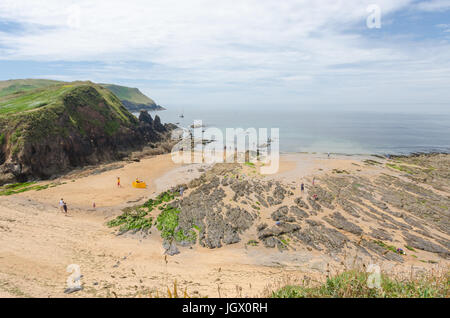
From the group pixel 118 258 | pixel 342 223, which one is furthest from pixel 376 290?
pixel 342 223

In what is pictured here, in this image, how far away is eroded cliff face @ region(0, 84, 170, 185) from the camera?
32688 millimetres

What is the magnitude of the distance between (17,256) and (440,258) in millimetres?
30147

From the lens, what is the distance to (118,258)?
1539 cm

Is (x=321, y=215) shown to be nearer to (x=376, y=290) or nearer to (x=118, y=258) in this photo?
(x=376, y=290)

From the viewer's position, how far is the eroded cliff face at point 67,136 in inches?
1287

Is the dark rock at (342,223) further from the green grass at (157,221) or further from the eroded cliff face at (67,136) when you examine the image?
the eroded cliff face at (67,136)

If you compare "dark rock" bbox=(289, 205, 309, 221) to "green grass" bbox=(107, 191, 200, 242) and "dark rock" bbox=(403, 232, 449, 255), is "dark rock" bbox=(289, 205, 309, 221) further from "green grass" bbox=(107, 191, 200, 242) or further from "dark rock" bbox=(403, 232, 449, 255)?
"green grass" bbox=(107, 191, 200, 242)

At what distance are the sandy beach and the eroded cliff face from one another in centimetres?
784

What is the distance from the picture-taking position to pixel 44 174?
109 ft

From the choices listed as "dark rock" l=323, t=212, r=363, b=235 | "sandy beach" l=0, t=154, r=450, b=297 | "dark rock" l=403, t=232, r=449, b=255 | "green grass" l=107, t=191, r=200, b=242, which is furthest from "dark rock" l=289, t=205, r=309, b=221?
"green grass" l=107, t=191, r=200, b=242

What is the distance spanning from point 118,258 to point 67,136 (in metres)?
32.6
